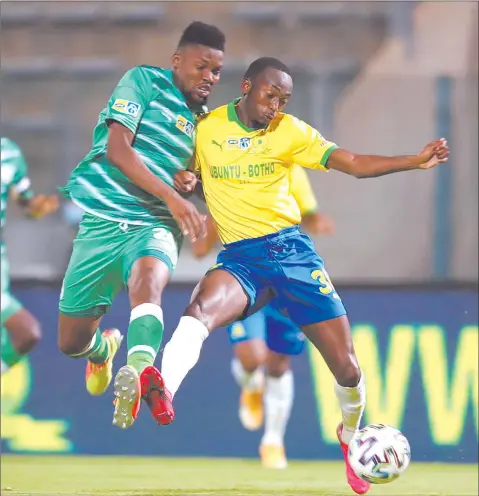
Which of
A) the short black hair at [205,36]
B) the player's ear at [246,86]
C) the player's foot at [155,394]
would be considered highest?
the short black hair at [205,36]

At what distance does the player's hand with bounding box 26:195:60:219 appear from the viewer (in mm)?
8188

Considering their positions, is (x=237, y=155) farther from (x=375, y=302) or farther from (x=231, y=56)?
(x=231, y=56)

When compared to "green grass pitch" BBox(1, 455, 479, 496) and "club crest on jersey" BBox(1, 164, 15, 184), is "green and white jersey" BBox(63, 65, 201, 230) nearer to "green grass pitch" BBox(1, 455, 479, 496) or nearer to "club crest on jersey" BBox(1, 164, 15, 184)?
"green grass pitch" BBox(1, 455, 479, 496)

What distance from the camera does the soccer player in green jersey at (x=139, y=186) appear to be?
5898 mm

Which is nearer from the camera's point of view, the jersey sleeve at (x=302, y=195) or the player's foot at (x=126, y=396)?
the player's foot at (x=126, y=396)

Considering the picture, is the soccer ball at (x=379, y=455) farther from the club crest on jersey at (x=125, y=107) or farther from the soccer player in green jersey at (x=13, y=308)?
the soccer player in green jersey at (x=13, y=308)

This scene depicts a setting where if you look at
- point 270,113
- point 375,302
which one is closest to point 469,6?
point 375,302

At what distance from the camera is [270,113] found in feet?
19.2

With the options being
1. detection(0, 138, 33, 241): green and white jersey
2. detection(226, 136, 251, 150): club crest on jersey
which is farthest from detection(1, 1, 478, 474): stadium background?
detection(226, 136, 251, 150): club crest on jersey

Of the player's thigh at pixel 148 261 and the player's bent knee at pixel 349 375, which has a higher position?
the player's thigh at pixel 148 261

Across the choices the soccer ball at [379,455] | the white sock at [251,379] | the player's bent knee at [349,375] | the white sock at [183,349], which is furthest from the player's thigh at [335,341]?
the white sock at [251,379]

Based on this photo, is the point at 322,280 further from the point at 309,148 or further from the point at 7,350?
the point at 7,350

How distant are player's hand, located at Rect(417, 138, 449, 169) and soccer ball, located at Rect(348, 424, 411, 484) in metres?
1.33

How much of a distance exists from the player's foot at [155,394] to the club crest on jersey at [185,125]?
4.52 feet
